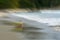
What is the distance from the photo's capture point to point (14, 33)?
331cm

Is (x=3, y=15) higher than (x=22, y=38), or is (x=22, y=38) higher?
(x=3, y=15)

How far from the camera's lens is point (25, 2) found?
18.9ft

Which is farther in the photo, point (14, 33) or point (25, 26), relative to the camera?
point (25, 26)

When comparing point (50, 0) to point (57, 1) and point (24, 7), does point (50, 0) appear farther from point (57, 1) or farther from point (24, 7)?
point (24, 7)

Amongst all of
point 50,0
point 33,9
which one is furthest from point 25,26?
point 50,0

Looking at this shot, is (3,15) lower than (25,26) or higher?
→ higher

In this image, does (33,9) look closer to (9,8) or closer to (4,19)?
(9,8)

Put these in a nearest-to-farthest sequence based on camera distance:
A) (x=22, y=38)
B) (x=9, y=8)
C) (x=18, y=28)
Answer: (x=22, y=38) → (x=18, y=28) → (x=9, y=8)

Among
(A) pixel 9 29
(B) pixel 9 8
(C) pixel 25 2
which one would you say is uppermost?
(C) pixel 25 2

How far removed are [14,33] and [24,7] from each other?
8.01ft

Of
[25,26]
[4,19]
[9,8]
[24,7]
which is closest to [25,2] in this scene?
[24,7]

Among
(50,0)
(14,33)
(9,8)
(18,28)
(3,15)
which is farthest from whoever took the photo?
(50,0)

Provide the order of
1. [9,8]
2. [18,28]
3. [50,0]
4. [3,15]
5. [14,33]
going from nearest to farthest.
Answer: [14,33] < [18,28] < [3,15] < [9,8] < [50,0]

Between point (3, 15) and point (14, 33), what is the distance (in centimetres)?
143
